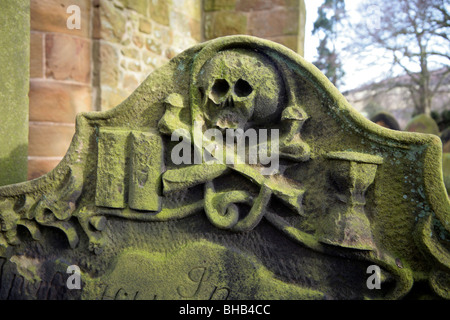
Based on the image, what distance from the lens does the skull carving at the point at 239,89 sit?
1.41 metres

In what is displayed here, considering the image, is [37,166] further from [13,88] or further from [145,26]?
[145,26]

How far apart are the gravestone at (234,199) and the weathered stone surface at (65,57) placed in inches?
60.4

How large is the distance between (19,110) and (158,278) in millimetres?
1127

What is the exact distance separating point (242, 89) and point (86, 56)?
2.02 metres

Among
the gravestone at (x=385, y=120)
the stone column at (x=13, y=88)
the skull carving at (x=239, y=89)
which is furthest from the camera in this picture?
the gravestone at (x=385, y=120)

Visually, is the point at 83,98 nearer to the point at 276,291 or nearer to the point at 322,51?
the point at 276,291

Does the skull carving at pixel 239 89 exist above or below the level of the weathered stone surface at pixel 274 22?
below

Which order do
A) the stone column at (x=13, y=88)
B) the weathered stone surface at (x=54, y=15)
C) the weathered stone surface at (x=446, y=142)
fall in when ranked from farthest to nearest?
1. the weathered stone surface at (x=446, y=142)
2. the weathered stone surface at (x=54, y=15)
3. the stone column at (x=13, y=88)

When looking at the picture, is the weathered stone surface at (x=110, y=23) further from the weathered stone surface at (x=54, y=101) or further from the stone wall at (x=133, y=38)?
the weathered stone surface at (x=54, y=101)

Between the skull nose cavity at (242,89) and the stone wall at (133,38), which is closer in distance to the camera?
the skull nose cavity at (242,89)

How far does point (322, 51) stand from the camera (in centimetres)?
1229

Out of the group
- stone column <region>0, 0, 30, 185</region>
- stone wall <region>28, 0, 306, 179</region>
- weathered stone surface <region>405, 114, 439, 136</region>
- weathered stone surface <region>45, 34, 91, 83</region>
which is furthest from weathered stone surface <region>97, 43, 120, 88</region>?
weathered stone surface <region>405, 114, 439, 136</region>

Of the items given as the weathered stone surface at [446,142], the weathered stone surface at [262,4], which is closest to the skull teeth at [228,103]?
the weathered stone surface at [262,4]

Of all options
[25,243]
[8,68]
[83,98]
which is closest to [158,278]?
[25,243]
